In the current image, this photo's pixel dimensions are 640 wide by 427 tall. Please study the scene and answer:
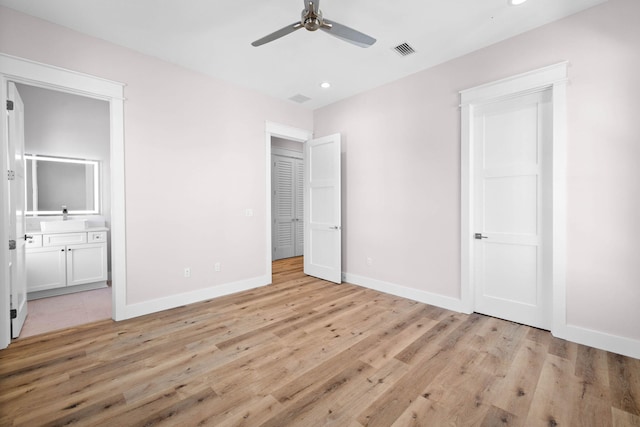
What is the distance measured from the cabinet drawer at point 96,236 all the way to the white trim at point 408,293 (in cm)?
371

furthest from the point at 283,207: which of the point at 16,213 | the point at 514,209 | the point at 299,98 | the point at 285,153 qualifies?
the point at 514,209

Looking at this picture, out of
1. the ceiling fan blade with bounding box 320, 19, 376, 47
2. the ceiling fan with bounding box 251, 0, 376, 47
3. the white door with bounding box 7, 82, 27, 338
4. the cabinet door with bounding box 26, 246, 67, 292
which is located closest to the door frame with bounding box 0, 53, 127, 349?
the white door with bounding box 7, 82, 27, 338

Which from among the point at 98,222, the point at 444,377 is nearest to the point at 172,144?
the point at 98,222

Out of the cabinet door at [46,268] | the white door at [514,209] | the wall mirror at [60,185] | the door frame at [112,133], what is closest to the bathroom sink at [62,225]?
the cabinet door at [46,268]

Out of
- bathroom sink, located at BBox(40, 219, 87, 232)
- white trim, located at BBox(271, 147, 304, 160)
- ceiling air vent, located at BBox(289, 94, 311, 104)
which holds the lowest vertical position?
bathroom sink, located at BBox(40, 219, 87, 232)

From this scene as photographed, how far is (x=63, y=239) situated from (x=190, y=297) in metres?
2.14

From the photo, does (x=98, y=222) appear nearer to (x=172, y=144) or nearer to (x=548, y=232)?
(x=172, y=144)

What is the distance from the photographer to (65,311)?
10.8ft

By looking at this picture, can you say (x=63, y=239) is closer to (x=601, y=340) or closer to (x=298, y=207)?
(x=298, y=207)

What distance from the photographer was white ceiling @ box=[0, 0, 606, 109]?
2383 mm

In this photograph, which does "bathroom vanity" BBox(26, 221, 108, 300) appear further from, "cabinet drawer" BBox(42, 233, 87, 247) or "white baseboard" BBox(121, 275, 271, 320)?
"white baseboard" BBox(121, 275, 271, 320)

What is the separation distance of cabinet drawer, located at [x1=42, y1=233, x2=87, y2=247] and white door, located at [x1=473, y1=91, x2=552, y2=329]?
5.30m

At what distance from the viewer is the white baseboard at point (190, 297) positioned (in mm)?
3090

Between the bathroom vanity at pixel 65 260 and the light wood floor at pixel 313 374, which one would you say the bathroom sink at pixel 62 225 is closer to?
the bathroom vanity at pixel 65 260
